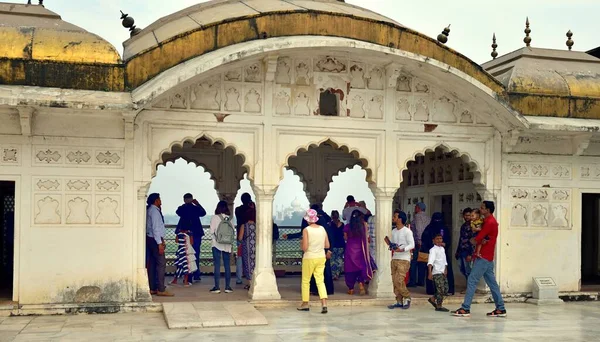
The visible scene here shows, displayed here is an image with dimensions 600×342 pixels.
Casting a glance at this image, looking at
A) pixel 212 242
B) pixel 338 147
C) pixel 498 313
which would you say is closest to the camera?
pixel 498 313

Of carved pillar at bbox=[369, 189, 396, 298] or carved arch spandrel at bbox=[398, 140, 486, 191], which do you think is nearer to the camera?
carved pillar at bbox=[369, 189, 396, 298]

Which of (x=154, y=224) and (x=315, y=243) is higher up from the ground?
(x=154, y=224)

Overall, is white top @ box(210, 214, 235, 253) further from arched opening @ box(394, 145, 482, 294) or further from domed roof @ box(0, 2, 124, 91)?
arched opening @ box(394, 145, 482, 294)

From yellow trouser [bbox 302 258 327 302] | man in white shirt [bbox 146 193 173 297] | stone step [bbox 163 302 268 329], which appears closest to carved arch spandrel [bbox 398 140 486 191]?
yellow trouser [bbox 302 258 327 302]

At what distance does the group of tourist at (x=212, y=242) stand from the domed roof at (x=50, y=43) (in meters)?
2.40

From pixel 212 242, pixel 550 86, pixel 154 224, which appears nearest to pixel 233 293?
pixel 212 242

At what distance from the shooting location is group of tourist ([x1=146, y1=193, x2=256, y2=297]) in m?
11.2

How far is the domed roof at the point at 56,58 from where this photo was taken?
31.6 ft

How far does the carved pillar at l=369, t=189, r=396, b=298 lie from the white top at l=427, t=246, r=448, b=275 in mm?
1108

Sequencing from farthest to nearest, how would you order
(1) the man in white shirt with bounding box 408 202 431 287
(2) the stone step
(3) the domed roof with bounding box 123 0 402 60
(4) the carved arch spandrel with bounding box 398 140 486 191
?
(1) the man in white shirt with bounding box 408 202 431 287, (4) the carved arch spandrel with bounding box 398 140 486 191, (3) the domed roof with bounding box 123 0 402 60, (2) the stone step

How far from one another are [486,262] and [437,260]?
0.71 meters

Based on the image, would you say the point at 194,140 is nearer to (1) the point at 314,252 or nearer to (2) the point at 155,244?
(2) the point at 155,244

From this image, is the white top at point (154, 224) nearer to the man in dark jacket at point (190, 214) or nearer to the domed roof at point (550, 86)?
the man in dark jacket at point (190, 214)

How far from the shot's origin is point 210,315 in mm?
9406
